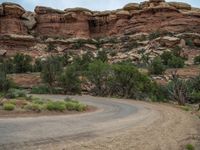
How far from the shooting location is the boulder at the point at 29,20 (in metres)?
115

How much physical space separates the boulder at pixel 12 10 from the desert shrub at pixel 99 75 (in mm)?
64406

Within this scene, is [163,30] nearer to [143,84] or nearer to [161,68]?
[161,68]

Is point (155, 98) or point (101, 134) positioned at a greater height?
point (101, 134)

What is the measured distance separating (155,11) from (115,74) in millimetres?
62373

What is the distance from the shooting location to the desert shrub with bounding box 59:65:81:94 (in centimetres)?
5572

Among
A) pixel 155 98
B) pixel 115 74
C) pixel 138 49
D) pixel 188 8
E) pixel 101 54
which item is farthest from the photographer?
pixel 188 8

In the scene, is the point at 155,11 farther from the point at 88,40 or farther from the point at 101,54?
the point at 101,54

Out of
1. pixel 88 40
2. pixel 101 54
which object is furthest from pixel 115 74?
pixel 88 40

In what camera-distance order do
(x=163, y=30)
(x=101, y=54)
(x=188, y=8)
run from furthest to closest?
(x=188, y=8)
(x=163, y=30)
(x=101, y=54)

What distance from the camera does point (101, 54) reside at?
8294cm

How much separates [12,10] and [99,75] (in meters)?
66.3

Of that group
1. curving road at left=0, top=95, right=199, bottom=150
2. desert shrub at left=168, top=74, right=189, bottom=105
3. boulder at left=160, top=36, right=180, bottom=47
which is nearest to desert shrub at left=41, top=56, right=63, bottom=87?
desert shrub at left=168, top=74, right=189, bottom=105

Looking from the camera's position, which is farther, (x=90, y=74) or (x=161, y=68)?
(x=161, y=68)

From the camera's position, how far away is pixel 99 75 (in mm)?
53156
